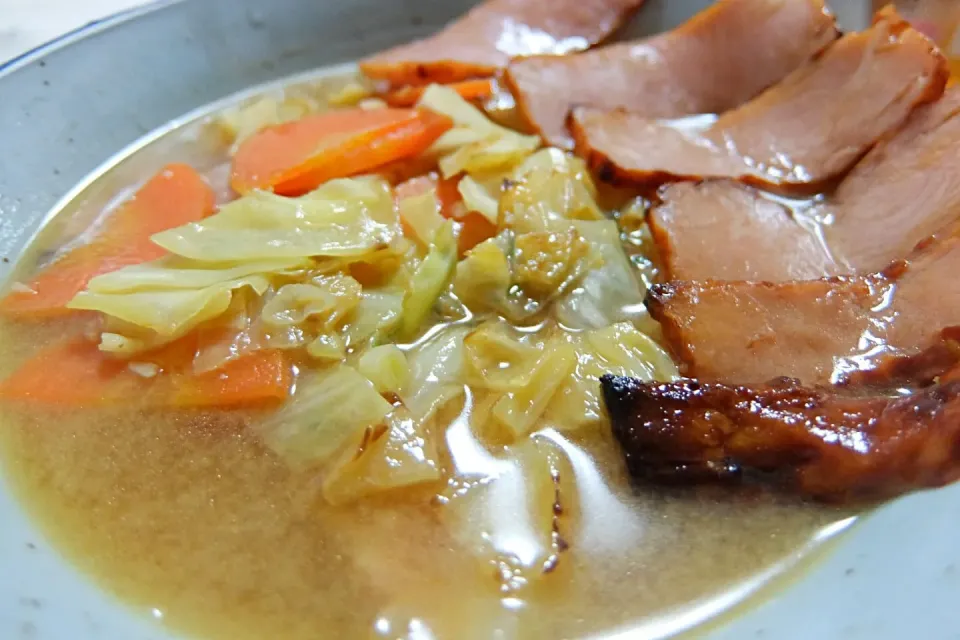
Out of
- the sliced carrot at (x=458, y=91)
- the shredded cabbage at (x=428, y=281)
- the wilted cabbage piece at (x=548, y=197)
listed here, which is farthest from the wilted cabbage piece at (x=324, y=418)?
the sliced carrot at (x=458, y=91)

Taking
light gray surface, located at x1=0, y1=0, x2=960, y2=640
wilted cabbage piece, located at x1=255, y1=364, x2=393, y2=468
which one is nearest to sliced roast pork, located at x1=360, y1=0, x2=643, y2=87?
light gray surface, located at x1=0, y1=0, x2=960, y2=640

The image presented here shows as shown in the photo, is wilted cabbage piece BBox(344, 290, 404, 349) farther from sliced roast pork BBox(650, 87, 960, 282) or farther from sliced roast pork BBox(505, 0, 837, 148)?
sliced roast pork BBox(505, 0, 837, 148)

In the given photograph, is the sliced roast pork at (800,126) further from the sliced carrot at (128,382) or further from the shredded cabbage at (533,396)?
the sliced carrot at (128,382)

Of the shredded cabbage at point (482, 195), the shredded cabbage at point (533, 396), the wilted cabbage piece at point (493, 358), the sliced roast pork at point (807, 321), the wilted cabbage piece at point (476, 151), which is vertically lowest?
the sliced roast pork at point (807, 321)

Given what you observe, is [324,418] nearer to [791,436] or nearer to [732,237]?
[791,436]

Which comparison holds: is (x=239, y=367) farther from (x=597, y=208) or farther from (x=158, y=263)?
(x=597, y=208)
